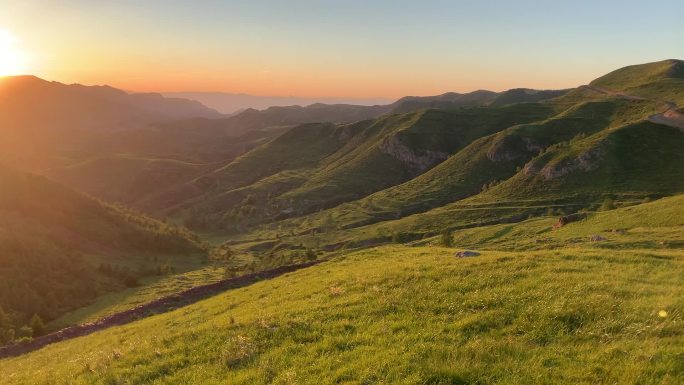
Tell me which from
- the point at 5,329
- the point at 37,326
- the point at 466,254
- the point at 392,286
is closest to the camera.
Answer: the point at 392,286

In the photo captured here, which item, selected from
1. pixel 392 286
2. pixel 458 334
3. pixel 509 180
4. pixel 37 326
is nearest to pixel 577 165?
pixel 509 180

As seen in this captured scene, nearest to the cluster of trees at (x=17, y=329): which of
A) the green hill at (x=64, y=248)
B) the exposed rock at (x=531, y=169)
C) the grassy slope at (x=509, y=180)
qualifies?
the green hill at (x=64, y=248)

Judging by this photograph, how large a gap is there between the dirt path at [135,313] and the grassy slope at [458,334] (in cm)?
2240

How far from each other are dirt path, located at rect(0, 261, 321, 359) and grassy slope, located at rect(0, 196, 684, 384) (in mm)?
22399

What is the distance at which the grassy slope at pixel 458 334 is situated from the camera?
1141cm

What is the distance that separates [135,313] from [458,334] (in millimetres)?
40214

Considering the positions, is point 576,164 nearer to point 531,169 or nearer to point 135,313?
point 531,169

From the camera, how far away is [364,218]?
135 meters

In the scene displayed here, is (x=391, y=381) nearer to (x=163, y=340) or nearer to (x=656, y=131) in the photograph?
(x=163, y=340)

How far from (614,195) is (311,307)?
95.2 metres

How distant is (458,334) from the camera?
14055 millimetres

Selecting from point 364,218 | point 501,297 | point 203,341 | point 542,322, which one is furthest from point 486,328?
point 364,218

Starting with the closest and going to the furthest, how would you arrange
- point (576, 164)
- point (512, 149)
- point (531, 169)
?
point (576, 164), point (531, 169), point (512, 149)

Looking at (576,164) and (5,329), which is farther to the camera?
(576,164)
